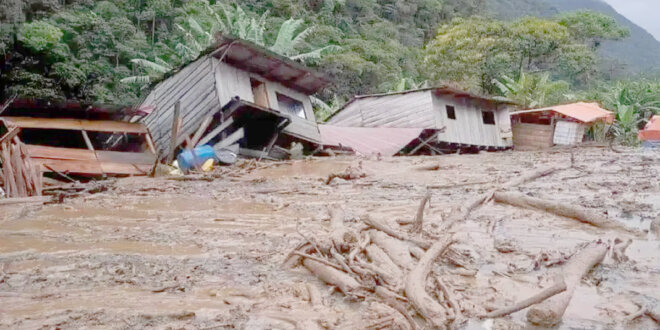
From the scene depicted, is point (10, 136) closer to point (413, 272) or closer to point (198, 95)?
point (198, 95)

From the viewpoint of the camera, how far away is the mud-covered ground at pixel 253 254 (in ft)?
12.0

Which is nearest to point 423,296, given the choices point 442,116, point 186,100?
point 186,100

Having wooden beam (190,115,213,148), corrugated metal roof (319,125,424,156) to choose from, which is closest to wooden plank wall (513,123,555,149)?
corrugated metal roof (319,125,424,156)

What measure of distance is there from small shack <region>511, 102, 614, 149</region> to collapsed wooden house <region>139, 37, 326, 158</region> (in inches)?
494

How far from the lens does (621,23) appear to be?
297 ft

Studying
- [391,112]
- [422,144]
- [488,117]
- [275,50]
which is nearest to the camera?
[422,144]

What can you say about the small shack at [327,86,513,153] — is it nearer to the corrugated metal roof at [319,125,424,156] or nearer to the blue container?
the corrugated metal roof at [319,125,424,156]

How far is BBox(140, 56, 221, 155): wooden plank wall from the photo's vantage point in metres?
16.1

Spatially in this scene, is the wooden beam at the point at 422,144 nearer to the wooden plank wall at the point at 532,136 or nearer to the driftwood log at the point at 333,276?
the wooden plank wall at the point at 532,136

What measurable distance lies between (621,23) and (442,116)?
8304cm

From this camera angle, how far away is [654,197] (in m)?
8.80

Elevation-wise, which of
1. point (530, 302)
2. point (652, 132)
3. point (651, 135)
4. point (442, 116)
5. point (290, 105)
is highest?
point (290, 105)

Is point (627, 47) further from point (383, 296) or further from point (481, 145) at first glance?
point (383, 296)

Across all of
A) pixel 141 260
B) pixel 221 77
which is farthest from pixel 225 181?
pixel 141 260
